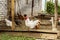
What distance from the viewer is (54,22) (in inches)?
364

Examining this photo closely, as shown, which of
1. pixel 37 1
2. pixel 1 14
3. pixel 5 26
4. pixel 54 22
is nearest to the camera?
pixel 54 22

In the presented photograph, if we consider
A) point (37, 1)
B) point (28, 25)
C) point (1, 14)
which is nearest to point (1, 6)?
point (1, 14)

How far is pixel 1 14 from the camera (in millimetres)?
11992

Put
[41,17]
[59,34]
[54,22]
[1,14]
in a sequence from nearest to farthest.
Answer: [59,34], [54,22], [1,14], [41,17]

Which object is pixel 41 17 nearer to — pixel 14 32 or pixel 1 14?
pixel 1 14

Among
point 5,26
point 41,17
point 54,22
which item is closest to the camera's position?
point 54,22

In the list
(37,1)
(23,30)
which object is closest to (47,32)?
(23,30)

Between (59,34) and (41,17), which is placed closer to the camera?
(59,34)

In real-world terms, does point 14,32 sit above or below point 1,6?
below

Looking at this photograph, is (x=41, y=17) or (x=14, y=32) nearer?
(x=14, y=32)

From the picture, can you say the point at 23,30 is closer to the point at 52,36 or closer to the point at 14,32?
the point at 14,32

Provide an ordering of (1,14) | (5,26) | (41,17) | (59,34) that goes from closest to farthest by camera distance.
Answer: (59,34) → (5,26) → (1,14) → (41,17)

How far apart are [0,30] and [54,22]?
2313mm

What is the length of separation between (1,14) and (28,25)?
3.01 meters
